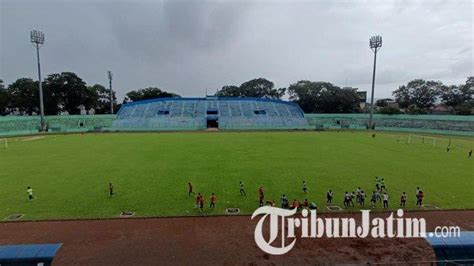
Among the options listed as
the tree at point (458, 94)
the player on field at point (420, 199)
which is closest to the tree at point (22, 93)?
the player on field at point (420, 199)

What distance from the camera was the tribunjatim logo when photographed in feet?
39.4

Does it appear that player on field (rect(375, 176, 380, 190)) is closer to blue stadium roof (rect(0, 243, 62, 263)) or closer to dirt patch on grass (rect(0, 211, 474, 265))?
dirt patch on grass (rect(0, 211, 474, 265))

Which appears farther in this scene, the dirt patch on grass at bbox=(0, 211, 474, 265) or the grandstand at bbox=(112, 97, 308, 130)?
the grandstand at bbox=(112, 97, 308, 130)

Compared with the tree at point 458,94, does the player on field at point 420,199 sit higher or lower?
lower

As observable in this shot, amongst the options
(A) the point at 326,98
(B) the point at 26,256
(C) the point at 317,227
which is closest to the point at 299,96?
(A) the point at 326,98

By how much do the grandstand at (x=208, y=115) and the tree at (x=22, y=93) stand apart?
26.8 metres

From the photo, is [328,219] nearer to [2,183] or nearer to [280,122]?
[2,183]

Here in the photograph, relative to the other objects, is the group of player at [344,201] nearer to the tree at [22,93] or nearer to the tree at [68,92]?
the tree at [68,92]

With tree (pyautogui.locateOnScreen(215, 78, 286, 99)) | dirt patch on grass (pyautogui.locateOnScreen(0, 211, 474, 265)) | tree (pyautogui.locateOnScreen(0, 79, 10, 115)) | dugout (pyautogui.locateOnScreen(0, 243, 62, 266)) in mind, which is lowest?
dirt patch on grass (pyautogui.locateOnScreen(0, 211, 474, 265))

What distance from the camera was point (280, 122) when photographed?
244 feet

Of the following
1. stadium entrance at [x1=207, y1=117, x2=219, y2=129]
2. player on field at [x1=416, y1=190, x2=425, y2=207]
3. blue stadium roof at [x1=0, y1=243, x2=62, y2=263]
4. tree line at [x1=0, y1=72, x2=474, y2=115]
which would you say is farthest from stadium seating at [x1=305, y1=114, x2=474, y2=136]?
blue stadium roof at [x1=0, y1=243, x2=62, y2=263]

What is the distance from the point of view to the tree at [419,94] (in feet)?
294

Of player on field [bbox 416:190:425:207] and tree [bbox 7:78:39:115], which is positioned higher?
tree [bbox 7:78:39:115]

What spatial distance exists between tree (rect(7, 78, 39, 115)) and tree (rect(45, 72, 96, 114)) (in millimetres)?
4421
